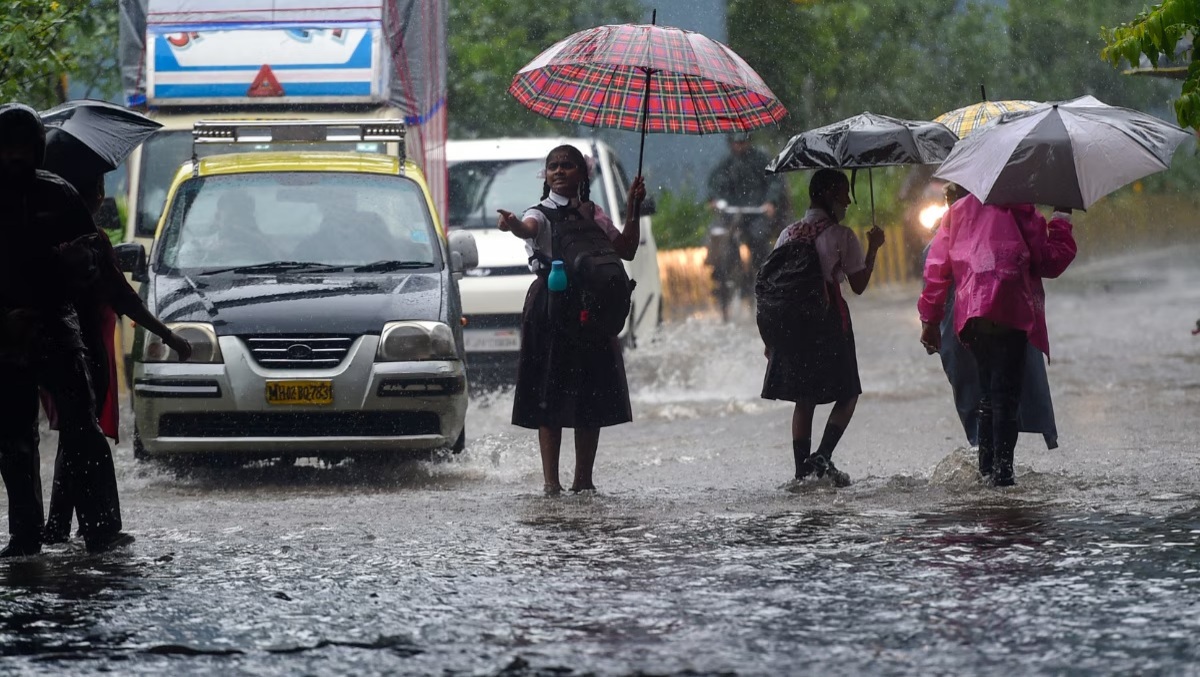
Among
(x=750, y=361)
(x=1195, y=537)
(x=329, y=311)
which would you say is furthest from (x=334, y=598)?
(x=750, y=361)

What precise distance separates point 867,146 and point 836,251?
0.51m

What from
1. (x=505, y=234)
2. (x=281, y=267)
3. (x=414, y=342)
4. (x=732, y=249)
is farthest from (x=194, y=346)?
(x=732, y=249)

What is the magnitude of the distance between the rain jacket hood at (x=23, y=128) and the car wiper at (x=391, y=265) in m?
3.84

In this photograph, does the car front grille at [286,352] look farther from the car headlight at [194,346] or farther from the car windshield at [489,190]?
the car windshield at [489,190]

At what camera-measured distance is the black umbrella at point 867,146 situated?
9.00 meters

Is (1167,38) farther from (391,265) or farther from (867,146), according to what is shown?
(391,265)

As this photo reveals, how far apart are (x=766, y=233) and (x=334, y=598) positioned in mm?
16483

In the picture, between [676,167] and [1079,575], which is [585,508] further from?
[676,167]

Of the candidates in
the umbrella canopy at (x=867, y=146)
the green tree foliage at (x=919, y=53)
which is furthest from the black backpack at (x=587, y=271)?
the green tree foliage at (x=919, y=53)

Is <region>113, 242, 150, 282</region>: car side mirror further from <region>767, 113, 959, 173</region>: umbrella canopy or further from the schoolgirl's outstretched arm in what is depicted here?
<region>767, 113, 959, 173</region>: umbrella canopy

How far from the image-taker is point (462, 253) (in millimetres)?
10945

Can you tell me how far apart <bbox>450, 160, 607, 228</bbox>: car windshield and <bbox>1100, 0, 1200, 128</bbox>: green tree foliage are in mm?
7185

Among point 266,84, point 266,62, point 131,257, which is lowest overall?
point 131,257

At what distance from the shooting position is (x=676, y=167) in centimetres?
3981
